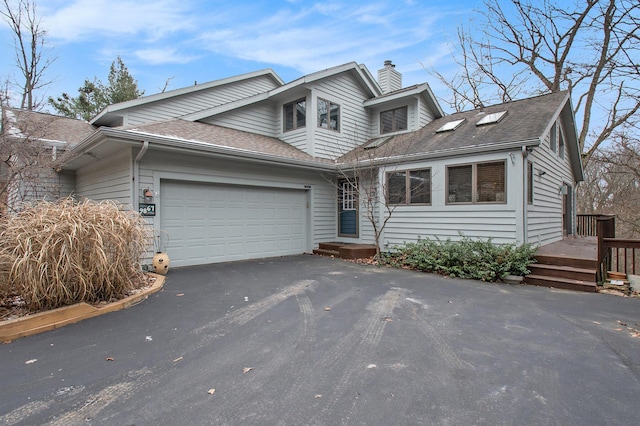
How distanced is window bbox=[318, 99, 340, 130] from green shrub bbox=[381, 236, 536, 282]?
17.0 feet

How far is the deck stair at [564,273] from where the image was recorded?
5969 mm

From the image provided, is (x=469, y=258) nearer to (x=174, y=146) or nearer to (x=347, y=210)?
(x=347, y=210)

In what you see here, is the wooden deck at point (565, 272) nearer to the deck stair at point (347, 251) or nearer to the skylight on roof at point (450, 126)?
the deck stair at point (347, 251)

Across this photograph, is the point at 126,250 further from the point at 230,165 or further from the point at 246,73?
the point at 246,73

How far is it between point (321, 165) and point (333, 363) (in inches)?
286

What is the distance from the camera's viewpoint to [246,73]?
13.3 m

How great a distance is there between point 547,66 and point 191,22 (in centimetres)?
1700

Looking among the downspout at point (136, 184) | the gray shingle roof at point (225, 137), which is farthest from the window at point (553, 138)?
the downspout at point (136, 184)

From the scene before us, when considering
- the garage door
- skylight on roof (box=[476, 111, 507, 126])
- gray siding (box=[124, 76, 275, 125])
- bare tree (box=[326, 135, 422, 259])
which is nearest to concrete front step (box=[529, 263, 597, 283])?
bare tree (box=[326, 135, 422, 259])

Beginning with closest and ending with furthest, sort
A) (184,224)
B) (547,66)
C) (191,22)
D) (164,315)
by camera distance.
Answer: (164,315) < (184,224) < (191,22) < (547,66)

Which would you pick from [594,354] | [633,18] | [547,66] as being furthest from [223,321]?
[547,66]

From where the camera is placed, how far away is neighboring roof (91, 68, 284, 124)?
997cm

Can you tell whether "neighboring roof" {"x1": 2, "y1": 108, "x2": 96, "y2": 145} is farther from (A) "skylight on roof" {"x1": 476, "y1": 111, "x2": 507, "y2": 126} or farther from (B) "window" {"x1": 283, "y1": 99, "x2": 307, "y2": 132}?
(A) "skylight on roof" {"x1": 476, "y1": 111, "x2": 507, "y2": 126}

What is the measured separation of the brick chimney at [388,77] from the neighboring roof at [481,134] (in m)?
3.08
